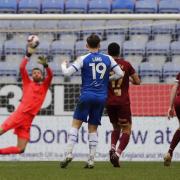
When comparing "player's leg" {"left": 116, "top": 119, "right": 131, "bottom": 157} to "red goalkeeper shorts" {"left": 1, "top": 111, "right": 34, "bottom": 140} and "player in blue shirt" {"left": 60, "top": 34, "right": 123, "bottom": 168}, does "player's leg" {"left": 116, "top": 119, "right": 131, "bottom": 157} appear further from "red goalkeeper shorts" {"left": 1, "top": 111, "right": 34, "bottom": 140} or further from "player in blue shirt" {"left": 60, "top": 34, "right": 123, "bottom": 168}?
"red goalkeeper shorts" {"left": 1, "top": 111, "right": 34, "bottom": 140}

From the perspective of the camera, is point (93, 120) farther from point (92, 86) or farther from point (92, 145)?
point (92, 86)

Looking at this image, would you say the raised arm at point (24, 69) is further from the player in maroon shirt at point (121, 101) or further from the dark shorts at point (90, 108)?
the player in maroon shirt at point (121, 101)

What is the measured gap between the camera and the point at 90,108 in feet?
38.0

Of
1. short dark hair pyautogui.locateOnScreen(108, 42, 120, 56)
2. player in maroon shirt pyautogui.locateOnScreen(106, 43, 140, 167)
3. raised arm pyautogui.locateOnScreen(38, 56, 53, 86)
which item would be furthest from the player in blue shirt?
player in maroon shirt pyautogui.locateOnScreen(106, 43, 140, 167)

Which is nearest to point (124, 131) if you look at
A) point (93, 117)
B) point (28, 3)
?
point (93, 117)

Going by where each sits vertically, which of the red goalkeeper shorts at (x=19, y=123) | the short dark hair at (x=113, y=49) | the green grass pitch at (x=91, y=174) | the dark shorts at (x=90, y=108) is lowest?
the green grass pitch at (x=91, y=174)

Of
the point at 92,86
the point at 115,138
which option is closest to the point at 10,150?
the point at 92,86

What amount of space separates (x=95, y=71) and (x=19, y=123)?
1.43 meters

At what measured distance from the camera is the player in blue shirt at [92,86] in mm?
11328

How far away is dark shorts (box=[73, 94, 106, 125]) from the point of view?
1144 centimetres

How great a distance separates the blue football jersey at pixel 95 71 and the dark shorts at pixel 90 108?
89mm

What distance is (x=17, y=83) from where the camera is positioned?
614 inches

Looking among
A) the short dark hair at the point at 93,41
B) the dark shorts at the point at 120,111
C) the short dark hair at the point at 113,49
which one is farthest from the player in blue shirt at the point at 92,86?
the dark shorts at the point at 120,111

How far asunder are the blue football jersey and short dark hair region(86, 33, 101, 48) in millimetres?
119
